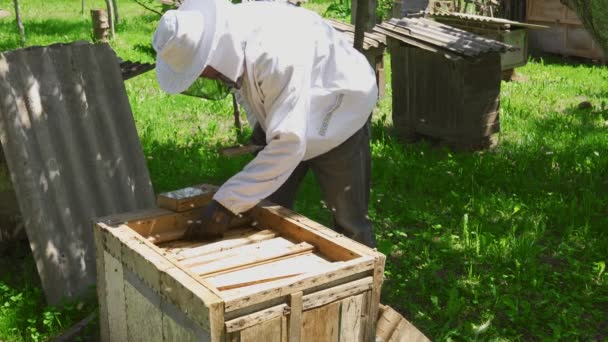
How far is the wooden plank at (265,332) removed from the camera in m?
2.82

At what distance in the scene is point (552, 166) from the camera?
7.36m

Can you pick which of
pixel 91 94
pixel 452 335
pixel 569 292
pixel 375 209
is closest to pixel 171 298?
pixel 452 335

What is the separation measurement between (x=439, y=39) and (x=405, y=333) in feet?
18.1

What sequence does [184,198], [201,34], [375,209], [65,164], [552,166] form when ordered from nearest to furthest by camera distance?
[201,34] → [184,198] → [65,164] → [375,209] → [552,166]

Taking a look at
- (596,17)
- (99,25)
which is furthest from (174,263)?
(99,25)

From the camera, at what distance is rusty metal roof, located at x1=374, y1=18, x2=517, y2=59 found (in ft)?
26.3

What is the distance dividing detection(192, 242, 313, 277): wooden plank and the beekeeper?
1.03 feet

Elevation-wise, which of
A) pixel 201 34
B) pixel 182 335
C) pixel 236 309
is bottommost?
pixel 182 335

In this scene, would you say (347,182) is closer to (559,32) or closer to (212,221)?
(212,221)

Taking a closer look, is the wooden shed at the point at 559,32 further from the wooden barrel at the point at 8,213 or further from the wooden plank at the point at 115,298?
the wooden plank at the point at 115,298

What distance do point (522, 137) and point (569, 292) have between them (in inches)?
152

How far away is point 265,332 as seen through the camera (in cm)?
288

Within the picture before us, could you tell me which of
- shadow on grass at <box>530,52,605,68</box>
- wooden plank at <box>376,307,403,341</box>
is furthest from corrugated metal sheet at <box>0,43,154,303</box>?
shadow on grass at <box>530,52,605,68</box>

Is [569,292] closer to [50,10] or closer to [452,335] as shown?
[452,335]
